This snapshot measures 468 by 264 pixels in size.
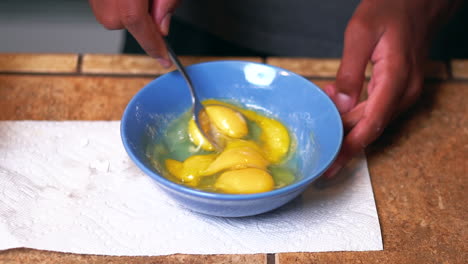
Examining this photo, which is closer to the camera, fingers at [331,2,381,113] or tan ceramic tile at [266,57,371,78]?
fingers at [331,2,381,113]

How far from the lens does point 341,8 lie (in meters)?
1.11

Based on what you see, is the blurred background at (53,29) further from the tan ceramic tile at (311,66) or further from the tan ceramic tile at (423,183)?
the tan ceramic tile at (423,183)

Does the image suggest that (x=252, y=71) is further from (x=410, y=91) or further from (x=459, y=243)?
(x=459, y=243)

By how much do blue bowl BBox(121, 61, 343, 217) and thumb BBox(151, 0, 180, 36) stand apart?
77 mm

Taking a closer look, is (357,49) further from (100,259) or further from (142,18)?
(100,259)

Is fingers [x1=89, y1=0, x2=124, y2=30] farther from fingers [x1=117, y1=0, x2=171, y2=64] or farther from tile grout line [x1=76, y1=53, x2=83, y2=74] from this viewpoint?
tile grout line [x1=76, y1=53, x2=83, y2=74]

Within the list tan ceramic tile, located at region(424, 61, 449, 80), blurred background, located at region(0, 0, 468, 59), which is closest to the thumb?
tan ceramic tile, located at region(424, 61, 449, 80)

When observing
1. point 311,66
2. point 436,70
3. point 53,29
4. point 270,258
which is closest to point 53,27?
point 53,29

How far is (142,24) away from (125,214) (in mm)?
272

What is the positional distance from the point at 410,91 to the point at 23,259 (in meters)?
0.64

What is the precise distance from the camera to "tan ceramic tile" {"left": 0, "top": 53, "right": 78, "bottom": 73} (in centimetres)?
100

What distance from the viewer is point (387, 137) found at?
917 mm

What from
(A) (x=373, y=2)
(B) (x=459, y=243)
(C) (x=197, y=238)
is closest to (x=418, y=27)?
(A) (x=373, y=2)

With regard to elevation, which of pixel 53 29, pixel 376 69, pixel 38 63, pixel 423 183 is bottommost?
pixel 53 29
